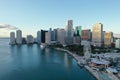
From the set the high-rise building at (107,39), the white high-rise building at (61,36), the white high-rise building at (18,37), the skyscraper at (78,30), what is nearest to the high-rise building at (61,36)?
the white high-rise building at (61,36)

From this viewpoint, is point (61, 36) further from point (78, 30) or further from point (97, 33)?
point (97, 33)

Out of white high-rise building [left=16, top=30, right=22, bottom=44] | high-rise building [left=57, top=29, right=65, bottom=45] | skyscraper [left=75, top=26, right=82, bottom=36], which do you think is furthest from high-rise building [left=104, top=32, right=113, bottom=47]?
white high-rise building [left=16, top=30, right=22, bottom=44]

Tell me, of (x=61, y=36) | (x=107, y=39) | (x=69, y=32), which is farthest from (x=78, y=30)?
(x=107, y=39)

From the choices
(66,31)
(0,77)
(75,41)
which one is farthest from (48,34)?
(0,77)

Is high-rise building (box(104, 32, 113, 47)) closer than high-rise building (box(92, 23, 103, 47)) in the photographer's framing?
Yes

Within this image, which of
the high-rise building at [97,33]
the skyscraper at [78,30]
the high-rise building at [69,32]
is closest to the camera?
the high-rise building at [97,33]

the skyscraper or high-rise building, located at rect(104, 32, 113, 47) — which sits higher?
the skyscraper

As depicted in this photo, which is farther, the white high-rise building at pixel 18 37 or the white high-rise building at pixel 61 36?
the white high-rise building at pixel 18 37

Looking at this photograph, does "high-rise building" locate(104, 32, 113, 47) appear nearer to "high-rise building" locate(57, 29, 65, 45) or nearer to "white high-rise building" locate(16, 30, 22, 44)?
"high-rise building" locate(57, 29, 65, 45)

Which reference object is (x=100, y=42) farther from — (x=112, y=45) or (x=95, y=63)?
(x=95, y=63)

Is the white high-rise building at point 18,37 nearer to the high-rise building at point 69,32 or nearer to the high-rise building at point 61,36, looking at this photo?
the high-rise building at point 61,36

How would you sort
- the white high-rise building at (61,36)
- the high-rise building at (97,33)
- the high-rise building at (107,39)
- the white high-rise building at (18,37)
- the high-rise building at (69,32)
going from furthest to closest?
the white high-rise building at (18,37) → the white high-rise building at (61,36) → the high-rise building at (69,32) → the high-rise building at (97,33) → the high-rise building at (107,39)
